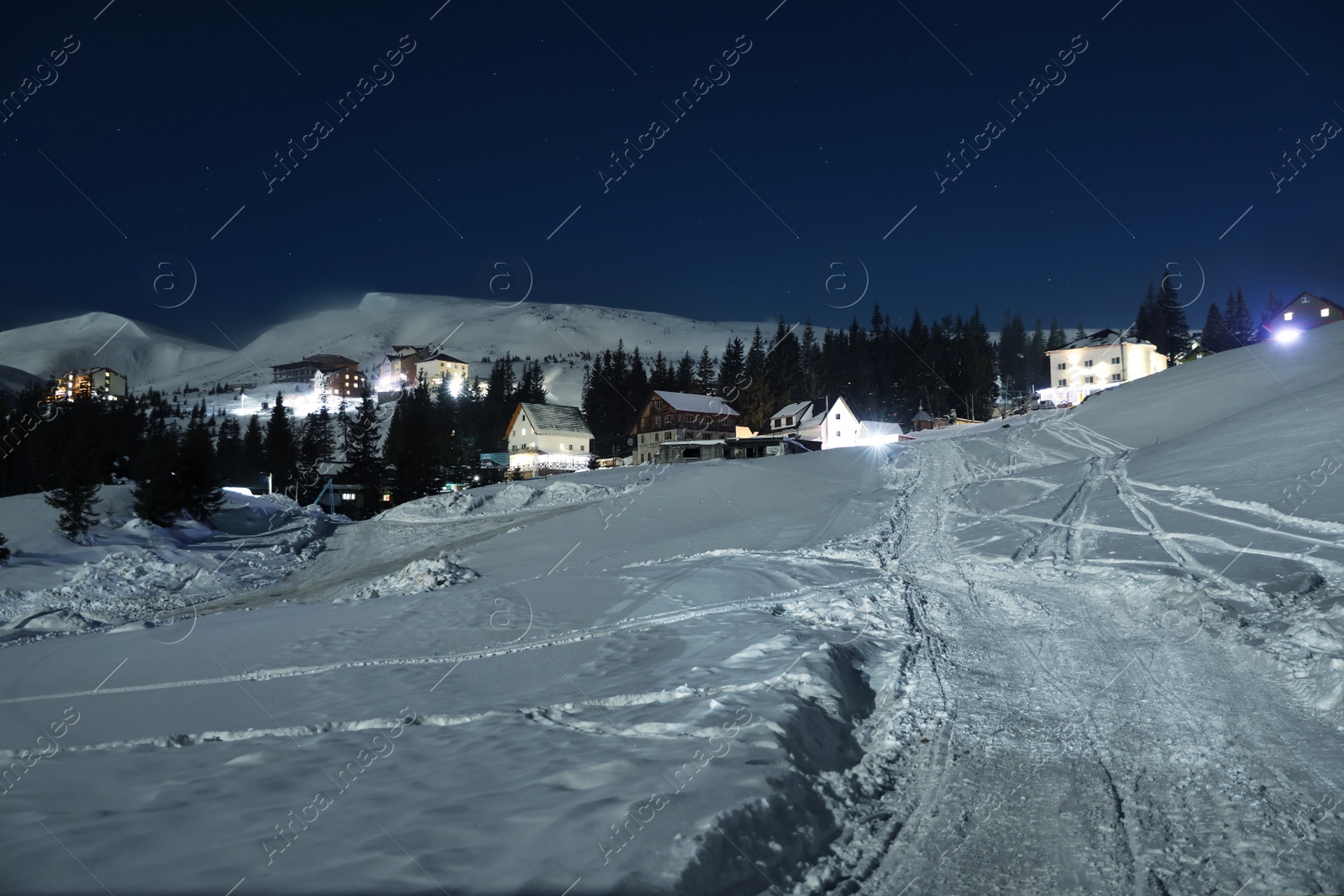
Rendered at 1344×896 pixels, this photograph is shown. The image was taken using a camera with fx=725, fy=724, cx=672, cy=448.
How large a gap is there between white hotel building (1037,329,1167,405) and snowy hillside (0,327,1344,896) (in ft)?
258

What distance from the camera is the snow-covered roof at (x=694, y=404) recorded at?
7356cm

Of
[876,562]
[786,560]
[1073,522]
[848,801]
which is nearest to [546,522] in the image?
[786,560]

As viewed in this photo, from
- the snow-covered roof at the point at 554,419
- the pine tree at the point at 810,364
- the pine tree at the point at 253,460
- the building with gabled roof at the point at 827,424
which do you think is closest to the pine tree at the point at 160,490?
the pine tree at the point at 253,460

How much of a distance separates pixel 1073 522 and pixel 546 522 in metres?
18.8

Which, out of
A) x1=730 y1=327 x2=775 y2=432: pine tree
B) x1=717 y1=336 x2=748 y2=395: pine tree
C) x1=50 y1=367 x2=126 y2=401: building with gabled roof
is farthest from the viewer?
x1=717 y1=336 x2=748 y2=395: pine tree

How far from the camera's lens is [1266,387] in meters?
35.3

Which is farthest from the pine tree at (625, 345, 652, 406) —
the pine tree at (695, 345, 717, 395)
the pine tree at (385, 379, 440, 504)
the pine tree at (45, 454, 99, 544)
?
the pine tree at (45, 454, 99, 544)

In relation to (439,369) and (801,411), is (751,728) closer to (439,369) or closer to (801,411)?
(801,411)

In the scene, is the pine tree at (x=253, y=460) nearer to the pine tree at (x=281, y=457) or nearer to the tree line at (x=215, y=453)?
the tree line at (x=215, y=453)

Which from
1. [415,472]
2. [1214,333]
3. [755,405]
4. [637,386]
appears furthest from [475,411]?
[1214,333]

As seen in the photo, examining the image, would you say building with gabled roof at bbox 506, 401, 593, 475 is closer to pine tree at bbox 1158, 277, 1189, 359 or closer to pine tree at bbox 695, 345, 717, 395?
pine tree at bbox 695, 345, 717, 395

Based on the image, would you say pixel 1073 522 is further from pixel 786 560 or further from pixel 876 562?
pixel 786 560

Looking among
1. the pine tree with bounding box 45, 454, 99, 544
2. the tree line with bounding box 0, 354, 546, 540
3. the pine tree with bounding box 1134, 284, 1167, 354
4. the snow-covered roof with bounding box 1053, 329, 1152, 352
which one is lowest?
the pine tree with bounding box 45, 454, 99, 544

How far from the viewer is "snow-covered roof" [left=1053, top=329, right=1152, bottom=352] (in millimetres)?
87750
